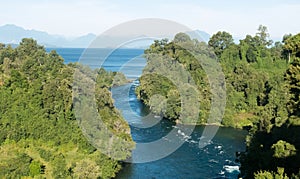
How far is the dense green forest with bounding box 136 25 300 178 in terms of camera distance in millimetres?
18953

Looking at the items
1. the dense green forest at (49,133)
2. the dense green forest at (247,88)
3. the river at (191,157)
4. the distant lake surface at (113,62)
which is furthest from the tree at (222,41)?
the dense green forest at (49,133)

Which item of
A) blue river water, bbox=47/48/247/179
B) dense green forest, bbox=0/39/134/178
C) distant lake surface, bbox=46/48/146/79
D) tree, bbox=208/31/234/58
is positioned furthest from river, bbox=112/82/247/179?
tree, bbox=208/31/234/58

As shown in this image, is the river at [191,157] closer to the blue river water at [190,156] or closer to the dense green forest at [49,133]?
the blue river water at [190,156]

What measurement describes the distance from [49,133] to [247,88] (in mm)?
23360

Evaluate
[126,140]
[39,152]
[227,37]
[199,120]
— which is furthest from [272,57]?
[39,152]

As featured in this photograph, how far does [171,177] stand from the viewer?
2286 centimetres

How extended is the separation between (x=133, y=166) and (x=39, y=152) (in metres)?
6.06

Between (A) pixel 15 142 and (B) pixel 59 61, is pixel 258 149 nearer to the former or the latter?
(A) pixel 15 142

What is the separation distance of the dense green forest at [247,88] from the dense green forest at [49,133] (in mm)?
8760

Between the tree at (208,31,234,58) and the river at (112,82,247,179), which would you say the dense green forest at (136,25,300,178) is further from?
the river at (112,82,247,179)

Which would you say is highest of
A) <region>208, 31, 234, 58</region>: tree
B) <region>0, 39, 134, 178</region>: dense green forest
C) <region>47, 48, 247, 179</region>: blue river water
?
<region>208, 31, 234, 58</region>: tree

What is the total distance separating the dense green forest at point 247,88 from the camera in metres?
19.0

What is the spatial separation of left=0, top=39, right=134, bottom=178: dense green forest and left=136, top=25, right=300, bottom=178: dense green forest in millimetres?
8760

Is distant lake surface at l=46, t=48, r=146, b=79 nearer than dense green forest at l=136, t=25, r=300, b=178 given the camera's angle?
No
